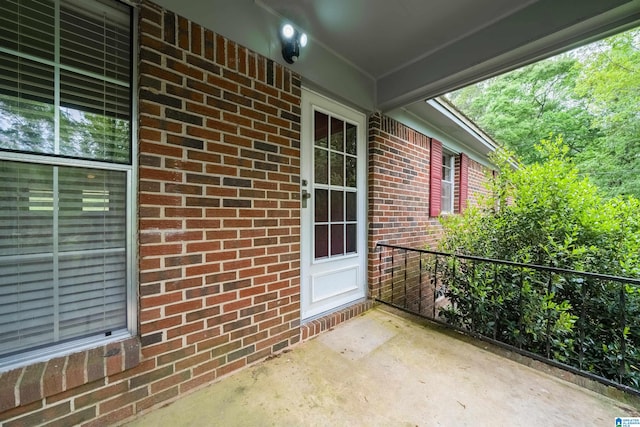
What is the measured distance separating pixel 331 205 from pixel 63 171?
1.92 metres

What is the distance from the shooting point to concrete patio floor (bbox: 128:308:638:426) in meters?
1.31

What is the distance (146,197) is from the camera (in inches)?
52.9

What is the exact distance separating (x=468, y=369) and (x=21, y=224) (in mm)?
2789

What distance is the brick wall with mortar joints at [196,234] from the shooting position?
1230mm

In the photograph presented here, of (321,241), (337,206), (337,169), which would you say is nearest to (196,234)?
(321,241)

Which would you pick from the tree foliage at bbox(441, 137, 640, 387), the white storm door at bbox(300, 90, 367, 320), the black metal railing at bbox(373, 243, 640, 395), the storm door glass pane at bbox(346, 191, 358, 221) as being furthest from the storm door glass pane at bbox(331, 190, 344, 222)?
the tree foliage at bbox(441, 137, 640, 387)

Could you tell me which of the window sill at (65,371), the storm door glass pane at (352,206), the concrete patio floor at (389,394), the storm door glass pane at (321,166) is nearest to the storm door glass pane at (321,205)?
the storm door glass pane at (321,166)

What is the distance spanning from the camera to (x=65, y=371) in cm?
112

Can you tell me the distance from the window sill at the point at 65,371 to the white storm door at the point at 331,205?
131cm

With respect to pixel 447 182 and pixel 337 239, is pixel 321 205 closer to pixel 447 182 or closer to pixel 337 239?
pixel 337 239

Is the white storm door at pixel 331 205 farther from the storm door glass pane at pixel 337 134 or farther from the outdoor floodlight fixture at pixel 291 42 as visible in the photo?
the outdoor floodlight fixture at pixel 291 42

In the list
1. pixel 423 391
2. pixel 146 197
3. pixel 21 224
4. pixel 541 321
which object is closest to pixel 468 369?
pixel 423 391

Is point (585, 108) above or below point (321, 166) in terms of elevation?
above

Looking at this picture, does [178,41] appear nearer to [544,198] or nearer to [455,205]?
[544,198]
